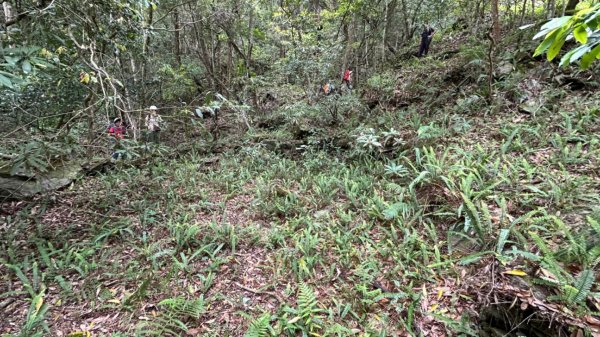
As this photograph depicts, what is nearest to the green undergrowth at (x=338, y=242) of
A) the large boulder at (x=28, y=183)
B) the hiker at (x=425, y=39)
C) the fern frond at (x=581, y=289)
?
the fern frond at (x=581, y=289)

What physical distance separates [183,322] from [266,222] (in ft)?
6.84

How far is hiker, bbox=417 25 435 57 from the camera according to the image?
10.7 m

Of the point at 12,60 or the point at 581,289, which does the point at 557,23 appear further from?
the point at 12,60

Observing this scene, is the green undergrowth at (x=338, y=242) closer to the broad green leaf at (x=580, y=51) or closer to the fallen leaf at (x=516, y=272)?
the fallen leaf at (x=516, y=272)

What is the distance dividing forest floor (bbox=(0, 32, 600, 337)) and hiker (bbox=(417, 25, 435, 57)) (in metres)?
4.50

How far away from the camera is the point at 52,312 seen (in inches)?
135

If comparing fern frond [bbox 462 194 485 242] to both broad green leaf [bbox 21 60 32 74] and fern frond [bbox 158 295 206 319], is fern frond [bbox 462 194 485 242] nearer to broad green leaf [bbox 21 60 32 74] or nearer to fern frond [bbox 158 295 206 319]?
fern frond [bbox 158 295 206 319]

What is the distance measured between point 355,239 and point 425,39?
9.39 meters

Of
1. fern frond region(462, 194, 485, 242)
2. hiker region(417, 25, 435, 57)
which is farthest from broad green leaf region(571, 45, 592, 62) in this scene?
hiker region(417, 25, 435, 57)

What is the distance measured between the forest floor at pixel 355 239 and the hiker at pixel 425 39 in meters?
4.50

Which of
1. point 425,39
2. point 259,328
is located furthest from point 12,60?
point 425,39

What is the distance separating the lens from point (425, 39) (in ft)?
35.4

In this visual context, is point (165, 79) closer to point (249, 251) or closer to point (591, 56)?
point (249, 251)

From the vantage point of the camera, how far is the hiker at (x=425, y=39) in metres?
10.7
